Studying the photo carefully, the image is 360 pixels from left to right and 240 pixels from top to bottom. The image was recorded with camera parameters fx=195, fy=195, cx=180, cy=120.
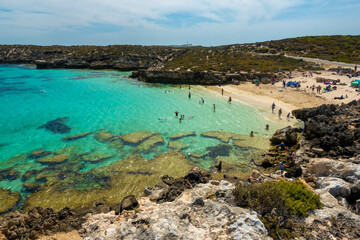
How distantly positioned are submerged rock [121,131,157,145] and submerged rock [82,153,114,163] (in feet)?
11.3

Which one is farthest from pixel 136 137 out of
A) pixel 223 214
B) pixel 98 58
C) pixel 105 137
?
pixel 98 58

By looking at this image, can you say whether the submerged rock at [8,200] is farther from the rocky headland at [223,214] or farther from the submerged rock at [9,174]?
the rocky headland at [223,214]

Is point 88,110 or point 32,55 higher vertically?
point 32,55

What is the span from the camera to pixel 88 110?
37.2 m

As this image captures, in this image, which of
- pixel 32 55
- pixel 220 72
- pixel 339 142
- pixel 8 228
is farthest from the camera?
pixel 32 55

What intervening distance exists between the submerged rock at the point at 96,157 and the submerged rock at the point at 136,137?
3432 mm

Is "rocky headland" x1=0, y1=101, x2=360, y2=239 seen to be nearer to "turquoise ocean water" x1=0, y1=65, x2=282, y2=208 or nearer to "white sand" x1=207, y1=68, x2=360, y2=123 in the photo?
"turquoise ocean water" x1=0, y1=65, x2=282, y2=208

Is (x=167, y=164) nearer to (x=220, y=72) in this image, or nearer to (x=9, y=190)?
(x=9, y=190)

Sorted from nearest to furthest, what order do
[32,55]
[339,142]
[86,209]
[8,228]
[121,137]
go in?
[8,228]
[86,209]
[339,142]
[121,137]
[32,55]

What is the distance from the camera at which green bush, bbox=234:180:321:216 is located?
872 centimetres

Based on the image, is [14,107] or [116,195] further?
[14,107]

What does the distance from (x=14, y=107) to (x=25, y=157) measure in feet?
85.6

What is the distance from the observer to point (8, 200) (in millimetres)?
14445

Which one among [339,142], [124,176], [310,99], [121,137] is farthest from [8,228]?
[310,99]
